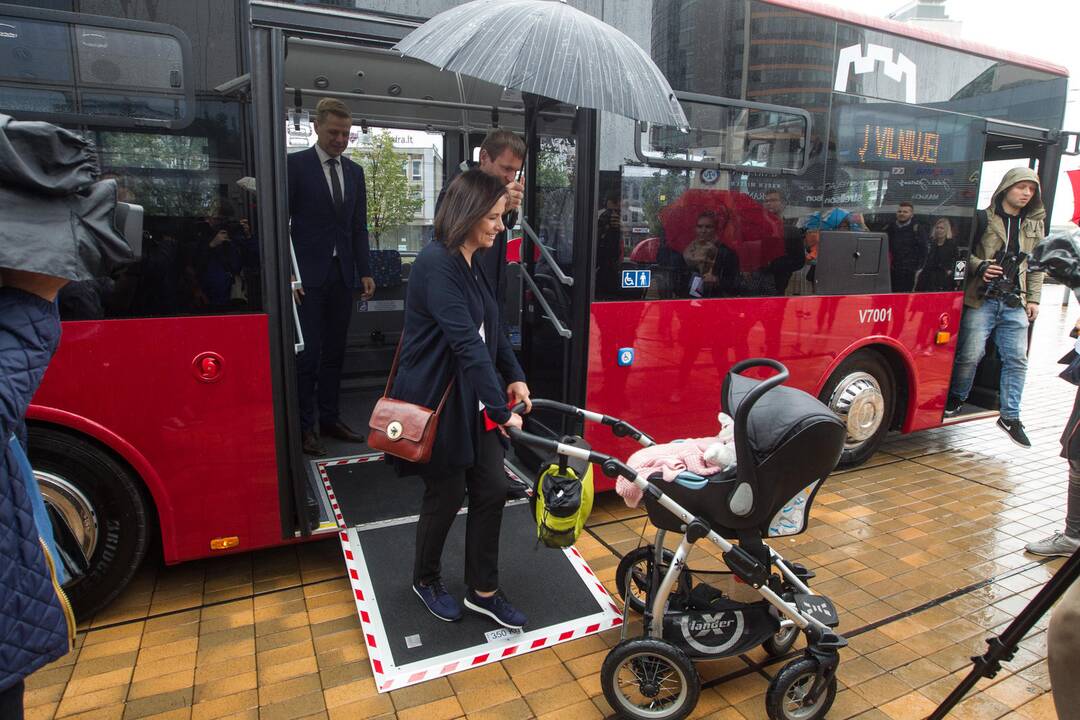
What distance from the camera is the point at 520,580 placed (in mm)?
3479

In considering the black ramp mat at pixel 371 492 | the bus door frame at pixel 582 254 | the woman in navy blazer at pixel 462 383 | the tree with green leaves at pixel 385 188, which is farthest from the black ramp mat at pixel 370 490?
the tree with green leaves at pixel 385 188

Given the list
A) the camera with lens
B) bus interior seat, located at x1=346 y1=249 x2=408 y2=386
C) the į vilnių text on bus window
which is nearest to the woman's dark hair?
the į vilnių text on bus window

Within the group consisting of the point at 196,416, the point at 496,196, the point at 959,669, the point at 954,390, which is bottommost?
the point at 959,669

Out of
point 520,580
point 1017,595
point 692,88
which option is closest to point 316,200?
point 692,88

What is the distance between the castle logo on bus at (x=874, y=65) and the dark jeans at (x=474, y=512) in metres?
3.43

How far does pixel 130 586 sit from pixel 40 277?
2547 millimetres

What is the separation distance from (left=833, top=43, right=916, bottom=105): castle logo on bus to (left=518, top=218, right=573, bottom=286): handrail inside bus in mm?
2192

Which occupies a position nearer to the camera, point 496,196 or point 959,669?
point 496,196

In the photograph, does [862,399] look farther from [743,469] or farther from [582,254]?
[743,469]

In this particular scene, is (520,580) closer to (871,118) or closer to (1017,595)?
(1017,595)

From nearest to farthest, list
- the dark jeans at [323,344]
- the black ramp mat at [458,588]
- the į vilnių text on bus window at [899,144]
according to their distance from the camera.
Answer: the black ramp mat at [458,588], the dark jeans at [323,344], the į vilnių text on bus window at [899,144]

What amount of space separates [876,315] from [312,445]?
13.6ft

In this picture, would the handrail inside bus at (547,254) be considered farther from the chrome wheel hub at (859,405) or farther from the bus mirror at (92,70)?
the chrome wheel hub at (859,405)

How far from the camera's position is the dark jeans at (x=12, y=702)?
5.37 ft
